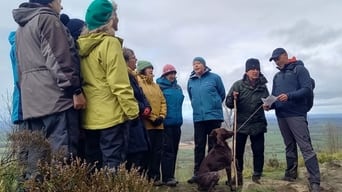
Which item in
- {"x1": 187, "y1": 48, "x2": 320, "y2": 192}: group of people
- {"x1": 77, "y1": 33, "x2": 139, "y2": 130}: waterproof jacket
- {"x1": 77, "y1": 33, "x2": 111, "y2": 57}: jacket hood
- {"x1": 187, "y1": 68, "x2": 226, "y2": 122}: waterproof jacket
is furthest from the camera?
{"x1": 187, "y1": 68, "x2": 226, "y2": 122}: waterproof jacket

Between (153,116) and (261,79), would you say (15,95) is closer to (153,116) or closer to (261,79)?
(153,116)

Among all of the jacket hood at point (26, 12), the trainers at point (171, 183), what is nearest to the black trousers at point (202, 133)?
the trainers at point (171, 183)

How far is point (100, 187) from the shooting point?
296cm

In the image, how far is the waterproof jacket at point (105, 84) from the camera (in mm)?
4133

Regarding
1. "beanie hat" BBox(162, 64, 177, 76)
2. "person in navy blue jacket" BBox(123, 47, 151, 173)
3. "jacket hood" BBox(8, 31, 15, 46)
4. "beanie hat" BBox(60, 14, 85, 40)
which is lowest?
"person in navy blue jacket" BBox(123, 47, 151, 173)

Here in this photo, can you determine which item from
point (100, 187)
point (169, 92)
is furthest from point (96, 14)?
point (169, 92)

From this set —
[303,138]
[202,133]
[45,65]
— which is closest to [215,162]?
[202,133]

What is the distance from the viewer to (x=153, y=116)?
6.20m

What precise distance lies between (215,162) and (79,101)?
290 cm

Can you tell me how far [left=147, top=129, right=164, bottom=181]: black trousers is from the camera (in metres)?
6.21

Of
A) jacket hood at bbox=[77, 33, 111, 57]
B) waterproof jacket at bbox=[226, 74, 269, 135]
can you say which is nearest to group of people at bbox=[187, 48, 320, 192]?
waterproof jacket at bbox=[226, 74, 269, 135]

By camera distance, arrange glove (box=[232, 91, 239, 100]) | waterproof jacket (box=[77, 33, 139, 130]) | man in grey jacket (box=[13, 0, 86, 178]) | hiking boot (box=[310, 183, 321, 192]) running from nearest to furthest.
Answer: man in grey jacket (box=[13, 0, 86, 178]) < waterproof jacket (box=[77, 33, 139, 130]) < hiking boot (box=[310, 183, 321, 192]) < glove (box=[232, 91, 239, 100])

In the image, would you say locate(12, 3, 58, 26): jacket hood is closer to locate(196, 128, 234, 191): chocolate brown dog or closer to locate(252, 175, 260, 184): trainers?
locate(196, 128, 234, 191): chocolate brown dog

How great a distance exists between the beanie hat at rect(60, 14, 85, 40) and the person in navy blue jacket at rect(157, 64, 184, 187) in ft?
7.36
